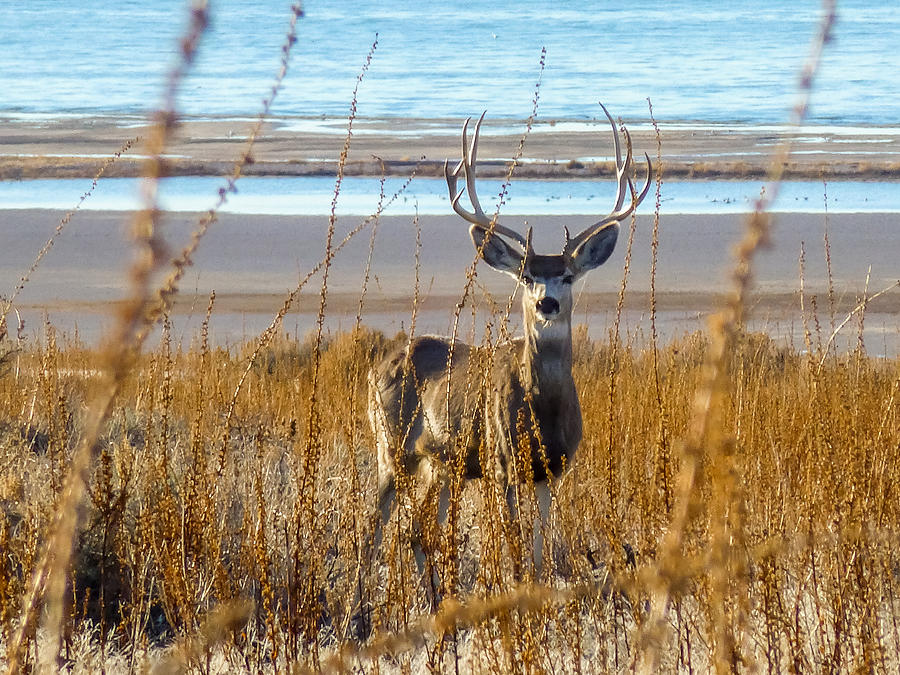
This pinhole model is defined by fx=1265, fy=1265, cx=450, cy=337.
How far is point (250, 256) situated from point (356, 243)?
1649 mm

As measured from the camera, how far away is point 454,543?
10.4 feet

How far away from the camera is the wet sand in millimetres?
13883

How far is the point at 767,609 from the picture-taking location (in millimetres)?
3070

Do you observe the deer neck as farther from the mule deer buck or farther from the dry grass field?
the dry grass field

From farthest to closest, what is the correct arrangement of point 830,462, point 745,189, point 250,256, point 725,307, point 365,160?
point 365,160 < point 745,189 < point 250,256 < point 830,462 < point 725,307

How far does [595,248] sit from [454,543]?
3.20 m

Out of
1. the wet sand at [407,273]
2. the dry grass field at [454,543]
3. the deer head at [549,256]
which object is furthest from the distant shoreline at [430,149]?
the dry grass field at [454,543]

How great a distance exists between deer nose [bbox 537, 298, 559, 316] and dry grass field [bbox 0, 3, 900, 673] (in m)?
0.57

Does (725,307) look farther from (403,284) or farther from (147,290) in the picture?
(403,284)

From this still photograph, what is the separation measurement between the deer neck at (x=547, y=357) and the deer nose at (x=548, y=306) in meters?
0.15

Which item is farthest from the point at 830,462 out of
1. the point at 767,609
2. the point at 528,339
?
the point at 528,339


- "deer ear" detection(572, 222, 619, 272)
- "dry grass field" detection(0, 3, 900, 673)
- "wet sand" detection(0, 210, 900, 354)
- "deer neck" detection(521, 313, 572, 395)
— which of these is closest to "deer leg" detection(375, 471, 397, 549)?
"dry grass field" detection(0, 3, 900, 673)

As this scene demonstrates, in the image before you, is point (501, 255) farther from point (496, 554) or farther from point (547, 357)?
point (496, 554)

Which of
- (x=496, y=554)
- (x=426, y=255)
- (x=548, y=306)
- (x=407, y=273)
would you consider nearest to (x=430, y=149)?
(x=426, y=255)
